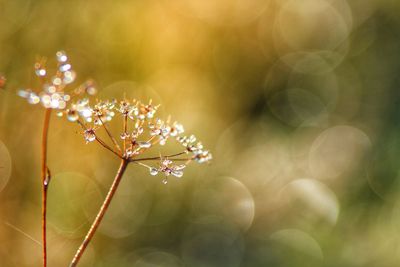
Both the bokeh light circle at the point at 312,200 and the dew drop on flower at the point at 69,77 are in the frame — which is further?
the bokeh light circle at the point at 312,200

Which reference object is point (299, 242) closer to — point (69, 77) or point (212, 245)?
point (212, 245)

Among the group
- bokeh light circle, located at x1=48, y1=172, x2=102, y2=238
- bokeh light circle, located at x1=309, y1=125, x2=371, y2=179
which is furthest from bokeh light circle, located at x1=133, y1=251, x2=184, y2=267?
bokeh light circle, located at x1=309, y1=125, x2=371, y2=179

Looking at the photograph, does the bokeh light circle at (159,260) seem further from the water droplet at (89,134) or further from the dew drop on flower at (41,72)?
the dew drop on flower at (41,72)

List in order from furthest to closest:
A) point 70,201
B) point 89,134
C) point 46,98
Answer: point 70,201 < point 89,134 < point 46,98

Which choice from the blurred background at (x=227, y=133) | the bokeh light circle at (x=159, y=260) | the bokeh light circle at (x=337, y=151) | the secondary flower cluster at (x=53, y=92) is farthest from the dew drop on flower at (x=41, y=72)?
the bokeh light circle at (x=337, y=151)

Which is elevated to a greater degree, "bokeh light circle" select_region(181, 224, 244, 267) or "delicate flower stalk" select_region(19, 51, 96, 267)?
"bokeh light circle" select_region(181, 224, 244, 267)

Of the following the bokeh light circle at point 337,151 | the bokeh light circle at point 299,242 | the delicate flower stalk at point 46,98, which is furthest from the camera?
the bokeh light circle at point 337,151

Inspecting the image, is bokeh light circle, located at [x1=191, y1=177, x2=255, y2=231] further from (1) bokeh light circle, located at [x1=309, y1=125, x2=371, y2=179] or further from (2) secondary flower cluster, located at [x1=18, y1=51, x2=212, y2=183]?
(2) secondary flower cluster, located at [x1=18, y1=51, x2=212, y2=183]

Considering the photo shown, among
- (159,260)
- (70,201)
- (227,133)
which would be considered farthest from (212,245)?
(70,201)
